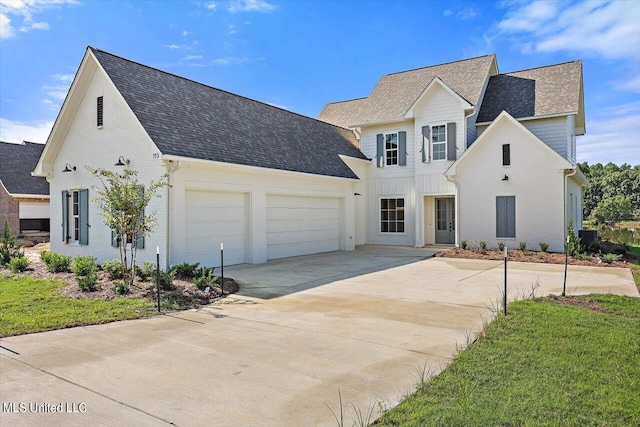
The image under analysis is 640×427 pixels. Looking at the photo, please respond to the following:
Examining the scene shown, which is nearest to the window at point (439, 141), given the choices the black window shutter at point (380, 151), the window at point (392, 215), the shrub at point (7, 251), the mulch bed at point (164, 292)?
the black window shutter at point (380, 151)

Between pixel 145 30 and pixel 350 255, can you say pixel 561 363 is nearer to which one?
pixel 350 255

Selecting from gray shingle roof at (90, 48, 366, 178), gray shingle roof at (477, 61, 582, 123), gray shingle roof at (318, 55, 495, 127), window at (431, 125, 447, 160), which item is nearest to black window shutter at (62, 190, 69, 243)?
gray shingle roof at (90, 48, 366, 178)

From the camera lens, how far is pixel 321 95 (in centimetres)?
2892

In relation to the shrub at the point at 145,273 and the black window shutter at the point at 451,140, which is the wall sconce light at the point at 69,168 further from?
the black window shutter at the point at 451,140

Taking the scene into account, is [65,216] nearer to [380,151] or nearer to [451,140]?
[380,151]

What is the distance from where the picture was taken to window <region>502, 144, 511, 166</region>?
16.9 metres

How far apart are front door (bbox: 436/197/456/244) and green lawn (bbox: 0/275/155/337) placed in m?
15.2

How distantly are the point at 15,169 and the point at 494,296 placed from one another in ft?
91.5

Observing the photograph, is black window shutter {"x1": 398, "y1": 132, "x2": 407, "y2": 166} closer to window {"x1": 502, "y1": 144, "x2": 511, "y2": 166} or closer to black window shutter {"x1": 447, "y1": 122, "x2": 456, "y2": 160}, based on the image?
black window shutter {"x1": 447, "y1": 122, "x2": 456, "y2": 160}

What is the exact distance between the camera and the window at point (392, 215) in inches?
823

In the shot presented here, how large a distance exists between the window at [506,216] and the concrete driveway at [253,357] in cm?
697

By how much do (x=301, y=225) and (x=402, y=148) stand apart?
718 cm

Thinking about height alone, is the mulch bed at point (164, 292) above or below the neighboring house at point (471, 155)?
below

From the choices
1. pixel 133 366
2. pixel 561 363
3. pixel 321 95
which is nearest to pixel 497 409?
pixel 561 363
